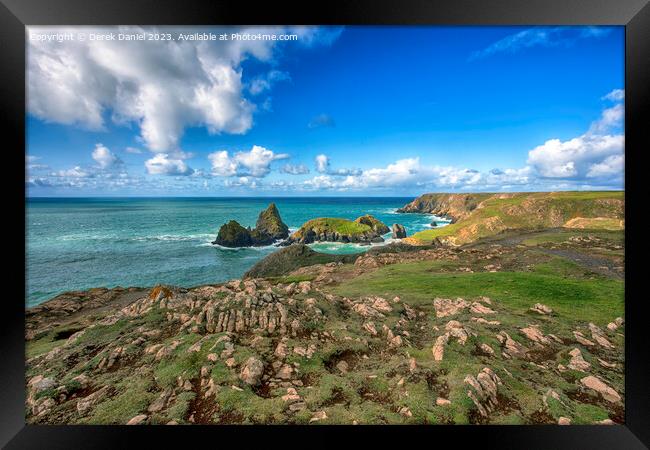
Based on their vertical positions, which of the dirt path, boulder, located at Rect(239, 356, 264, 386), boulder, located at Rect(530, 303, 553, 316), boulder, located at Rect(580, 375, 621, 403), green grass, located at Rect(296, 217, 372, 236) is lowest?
boulder, located at Rect(580, 375, 621, 403)

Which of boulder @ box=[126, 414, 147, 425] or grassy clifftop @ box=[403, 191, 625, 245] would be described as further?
grassy clifftop @ box=[403, 191, 625, 245]

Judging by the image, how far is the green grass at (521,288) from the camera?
7223 millimetres

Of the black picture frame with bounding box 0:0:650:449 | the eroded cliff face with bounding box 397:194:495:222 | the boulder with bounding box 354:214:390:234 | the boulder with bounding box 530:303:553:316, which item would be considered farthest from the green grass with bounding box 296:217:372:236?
the black picture frame with bounding box 0:0:650:449

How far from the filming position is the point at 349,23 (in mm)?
4992

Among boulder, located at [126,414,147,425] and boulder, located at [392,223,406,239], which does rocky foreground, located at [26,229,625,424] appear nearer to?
boulder, located at [126,414,147,425]

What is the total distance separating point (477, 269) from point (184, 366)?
11.8 metres

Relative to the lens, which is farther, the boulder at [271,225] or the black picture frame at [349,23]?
the boulder at [271,225]

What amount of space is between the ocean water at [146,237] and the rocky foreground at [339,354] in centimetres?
85

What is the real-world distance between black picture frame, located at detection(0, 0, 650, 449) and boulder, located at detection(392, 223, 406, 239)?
8.07 meters

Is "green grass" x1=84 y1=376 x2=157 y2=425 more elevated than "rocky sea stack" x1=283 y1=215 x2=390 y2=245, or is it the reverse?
"rocky sea stack" x1=283 y1=215 x2=390 y2=245

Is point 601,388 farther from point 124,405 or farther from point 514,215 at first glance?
point 514,215

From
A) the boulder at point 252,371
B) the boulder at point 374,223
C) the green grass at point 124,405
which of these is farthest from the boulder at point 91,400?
the boulder at point 374,223

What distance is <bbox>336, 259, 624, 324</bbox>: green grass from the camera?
284 inches

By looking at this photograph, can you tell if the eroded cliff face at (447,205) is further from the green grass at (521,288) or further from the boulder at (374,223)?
the green grass at (521,288)
